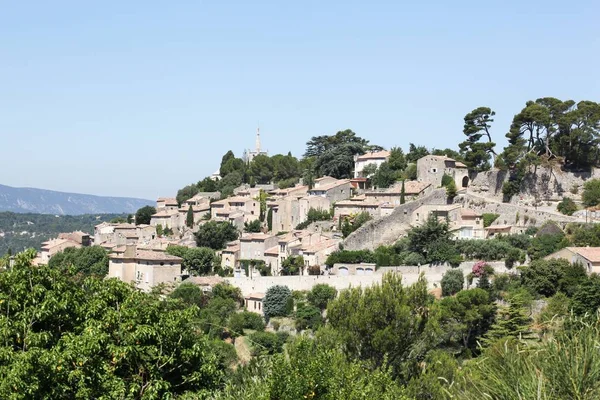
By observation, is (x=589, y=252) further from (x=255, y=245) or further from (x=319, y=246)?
(x=255, y=245)

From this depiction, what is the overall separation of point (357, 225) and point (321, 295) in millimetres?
9123

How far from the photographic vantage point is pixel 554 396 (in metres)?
9.61

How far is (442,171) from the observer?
54.6 metres

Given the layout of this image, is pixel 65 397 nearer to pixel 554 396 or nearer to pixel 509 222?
pixel 554 396

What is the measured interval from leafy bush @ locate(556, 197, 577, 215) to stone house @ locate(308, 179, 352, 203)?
14829 mm

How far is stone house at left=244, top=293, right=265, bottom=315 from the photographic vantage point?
4259cm

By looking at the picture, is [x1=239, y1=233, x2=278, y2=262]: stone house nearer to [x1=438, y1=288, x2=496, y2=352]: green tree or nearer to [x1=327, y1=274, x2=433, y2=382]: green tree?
[x1=438, y1=288, x2=496, y2=352]: green tree

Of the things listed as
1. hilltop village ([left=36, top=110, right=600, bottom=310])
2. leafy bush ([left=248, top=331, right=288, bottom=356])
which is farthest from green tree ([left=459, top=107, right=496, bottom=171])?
leafy bush ([left=248, top=331, right=288, bottom=356])

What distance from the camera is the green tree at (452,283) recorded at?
128ft

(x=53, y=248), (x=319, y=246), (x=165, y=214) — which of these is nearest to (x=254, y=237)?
(x=319, y=246)

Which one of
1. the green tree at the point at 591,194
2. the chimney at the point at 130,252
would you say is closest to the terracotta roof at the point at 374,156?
the green tree at the point at 591,194

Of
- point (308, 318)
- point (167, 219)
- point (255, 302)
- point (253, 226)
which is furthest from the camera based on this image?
point (167, 219)

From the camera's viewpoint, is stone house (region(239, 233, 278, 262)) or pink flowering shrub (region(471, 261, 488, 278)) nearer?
pink flowering shrub (region(471, 261, 488, 278))

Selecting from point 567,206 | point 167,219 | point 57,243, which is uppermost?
point 567,206
